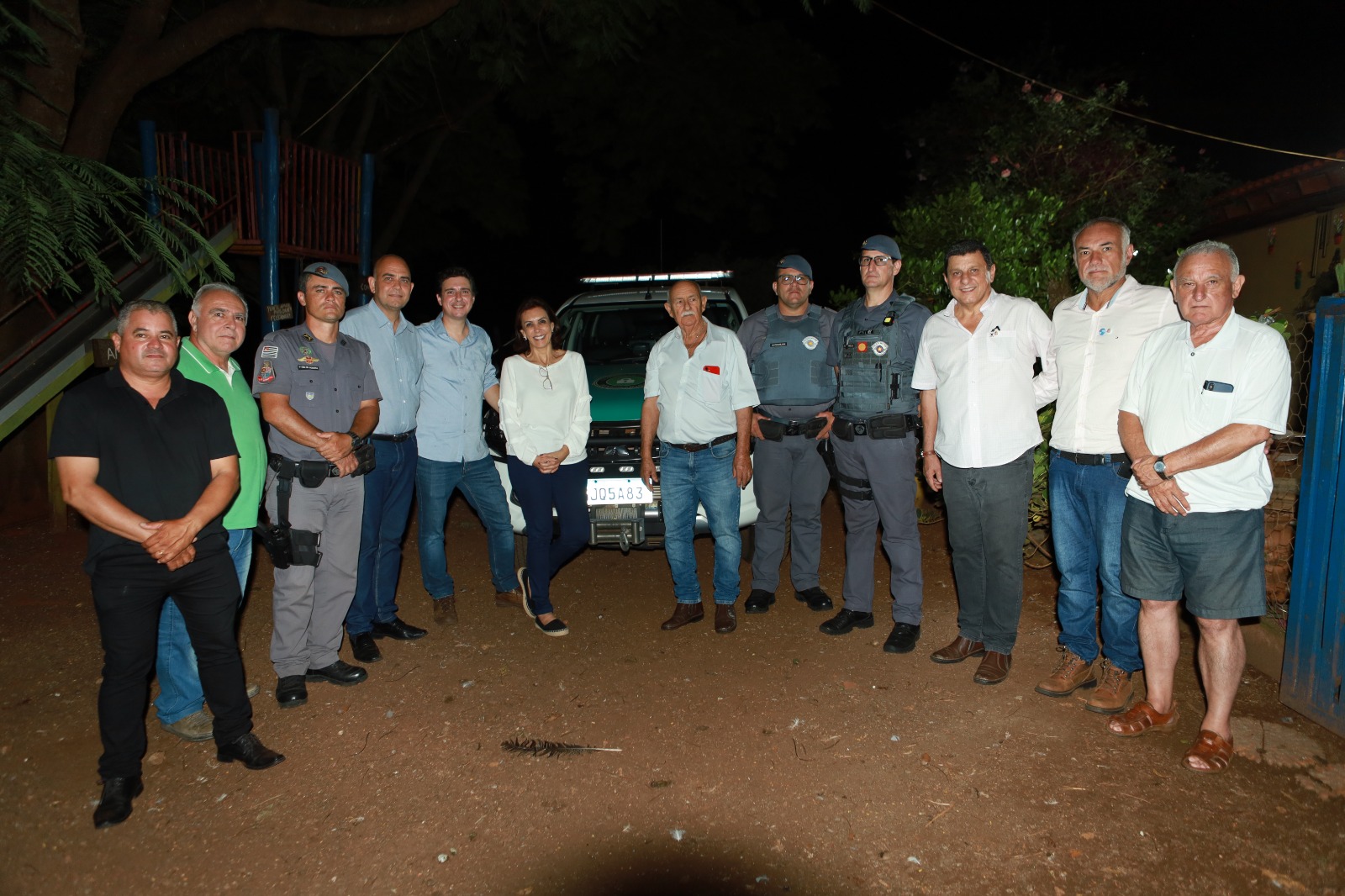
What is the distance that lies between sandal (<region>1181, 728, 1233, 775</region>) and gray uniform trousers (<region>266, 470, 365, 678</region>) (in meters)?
3.94

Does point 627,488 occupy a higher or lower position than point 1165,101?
lower

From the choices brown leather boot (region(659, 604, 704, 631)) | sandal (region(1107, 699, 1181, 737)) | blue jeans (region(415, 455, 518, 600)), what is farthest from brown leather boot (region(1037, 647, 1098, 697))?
blue jeans (region(415, 455, 518, 600))

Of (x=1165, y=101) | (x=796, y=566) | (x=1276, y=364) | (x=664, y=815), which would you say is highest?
(x=1165, y=101)

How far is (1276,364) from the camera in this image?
3.37 metres

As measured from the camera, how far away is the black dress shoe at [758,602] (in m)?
5.46

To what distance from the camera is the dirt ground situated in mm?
2990

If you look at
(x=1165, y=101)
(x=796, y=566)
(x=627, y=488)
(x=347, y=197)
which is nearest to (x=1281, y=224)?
(x=1165, y=101)

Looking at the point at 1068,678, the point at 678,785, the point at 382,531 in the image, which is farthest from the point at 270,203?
the point at 1068,678

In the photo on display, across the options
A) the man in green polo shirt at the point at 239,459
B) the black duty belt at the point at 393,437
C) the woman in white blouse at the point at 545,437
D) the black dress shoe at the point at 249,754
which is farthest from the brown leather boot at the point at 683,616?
the man in green polo shirt at the point at 239,459

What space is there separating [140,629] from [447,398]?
2.11 m

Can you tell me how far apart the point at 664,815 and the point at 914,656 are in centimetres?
202

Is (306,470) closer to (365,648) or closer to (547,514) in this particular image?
(365,648)

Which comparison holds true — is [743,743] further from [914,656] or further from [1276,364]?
[1276,364]

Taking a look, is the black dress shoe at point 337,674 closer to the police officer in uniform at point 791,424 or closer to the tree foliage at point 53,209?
the police officer in uniform at point 791,424
